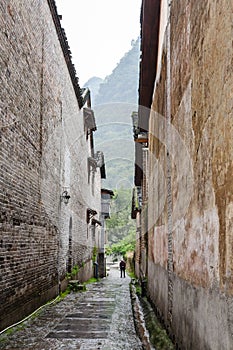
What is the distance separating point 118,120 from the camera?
85.6 metres

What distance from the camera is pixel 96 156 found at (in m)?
28.9

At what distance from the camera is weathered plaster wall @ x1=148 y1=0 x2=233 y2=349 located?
3.08 m

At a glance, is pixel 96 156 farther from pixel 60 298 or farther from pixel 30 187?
pixel 30 187

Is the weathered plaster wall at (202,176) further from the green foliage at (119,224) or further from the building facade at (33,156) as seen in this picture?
the green foliage at (119,224)

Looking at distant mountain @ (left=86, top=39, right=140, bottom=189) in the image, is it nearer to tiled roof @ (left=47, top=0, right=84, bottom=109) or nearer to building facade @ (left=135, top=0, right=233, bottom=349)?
tiled roof @ (left=47, top=0, right=84, bottom=109)

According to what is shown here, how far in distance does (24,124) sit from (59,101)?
4968mm

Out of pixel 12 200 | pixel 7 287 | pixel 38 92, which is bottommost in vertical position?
pixel 7 287

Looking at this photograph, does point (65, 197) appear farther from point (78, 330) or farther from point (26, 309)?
point (78, 330)

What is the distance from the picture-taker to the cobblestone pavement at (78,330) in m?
6.40

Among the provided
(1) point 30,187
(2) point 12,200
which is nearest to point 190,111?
(2) point 12,200

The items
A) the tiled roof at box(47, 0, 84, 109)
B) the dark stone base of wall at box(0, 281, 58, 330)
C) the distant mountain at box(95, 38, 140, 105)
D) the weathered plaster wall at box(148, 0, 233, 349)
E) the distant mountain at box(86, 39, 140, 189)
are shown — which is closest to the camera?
the weathered plaster wall at box(148, 0, 233, 349)

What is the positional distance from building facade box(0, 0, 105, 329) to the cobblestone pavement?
398mm

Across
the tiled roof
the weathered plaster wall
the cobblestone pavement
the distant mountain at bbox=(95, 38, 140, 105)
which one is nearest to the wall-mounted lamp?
the cobblestone pavement

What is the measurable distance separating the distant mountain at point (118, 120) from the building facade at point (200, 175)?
4502 centimetres
